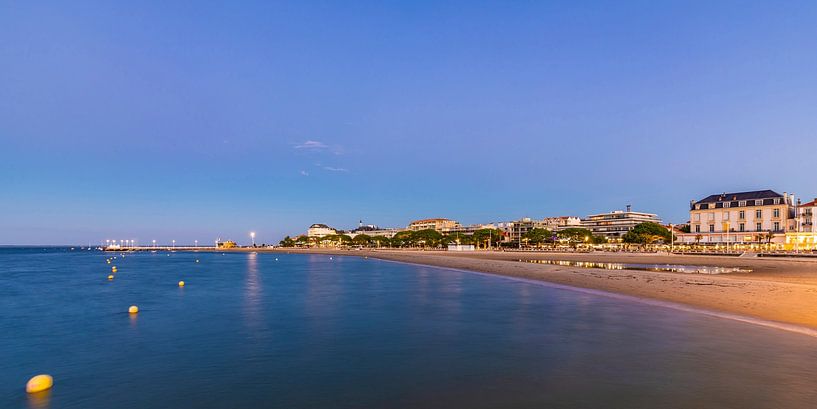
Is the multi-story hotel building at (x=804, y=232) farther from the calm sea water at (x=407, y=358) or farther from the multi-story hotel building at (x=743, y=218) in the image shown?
the calm sea water at (x=407, y=358)

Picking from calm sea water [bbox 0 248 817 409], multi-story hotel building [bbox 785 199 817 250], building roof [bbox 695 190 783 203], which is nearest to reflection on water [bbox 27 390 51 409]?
calm sea water [bbox 0 248 817 409]

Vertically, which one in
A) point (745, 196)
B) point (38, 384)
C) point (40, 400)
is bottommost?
point (40, 400)

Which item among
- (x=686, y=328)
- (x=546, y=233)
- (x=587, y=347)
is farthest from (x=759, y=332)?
(x=546, y=233)

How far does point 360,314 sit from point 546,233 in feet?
490

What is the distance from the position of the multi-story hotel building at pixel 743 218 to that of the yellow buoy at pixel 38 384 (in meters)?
124

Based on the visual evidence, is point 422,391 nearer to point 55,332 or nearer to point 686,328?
point 686,328

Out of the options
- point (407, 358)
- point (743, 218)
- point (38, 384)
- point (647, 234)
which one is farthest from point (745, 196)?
point (38, 384)

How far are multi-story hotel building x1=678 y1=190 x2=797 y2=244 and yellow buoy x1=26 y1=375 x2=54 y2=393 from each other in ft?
406

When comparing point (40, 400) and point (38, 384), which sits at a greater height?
point (38, 384)

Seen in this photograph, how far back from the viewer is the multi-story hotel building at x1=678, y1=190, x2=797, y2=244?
102 m

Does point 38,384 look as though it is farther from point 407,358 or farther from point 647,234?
point 647,234

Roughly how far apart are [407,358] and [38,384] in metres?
9.79

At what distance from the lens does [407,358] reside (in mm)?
13625

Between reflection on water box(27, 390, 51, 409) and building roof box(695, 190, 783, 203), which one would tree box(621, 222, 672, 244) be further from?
reflection on water box(27, 390, 51, 409)
